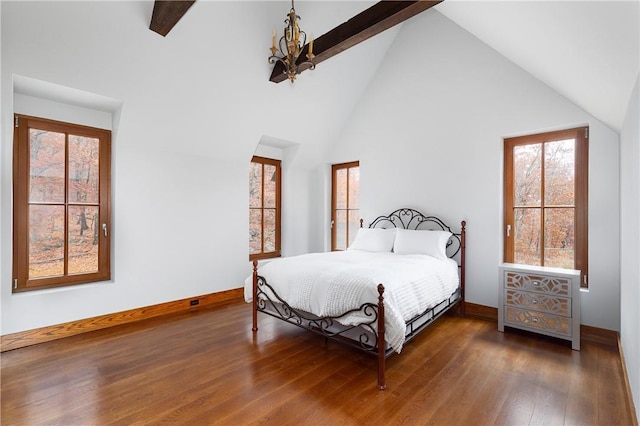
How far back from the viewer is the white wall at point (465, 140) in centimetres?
275

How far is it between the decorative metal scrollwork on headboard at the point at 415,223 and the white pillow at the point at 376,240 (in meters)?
0.30

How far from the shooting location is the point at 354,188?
484cm

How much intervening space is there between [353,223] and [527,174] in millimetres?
2386

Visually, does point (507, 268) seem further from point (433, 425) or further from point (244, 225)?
point (244, 225)

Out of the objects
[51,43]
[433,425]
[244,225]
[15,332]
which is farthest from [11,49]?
[433,425]

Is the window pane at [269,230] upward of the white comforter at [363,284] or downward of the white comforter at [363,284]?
upward

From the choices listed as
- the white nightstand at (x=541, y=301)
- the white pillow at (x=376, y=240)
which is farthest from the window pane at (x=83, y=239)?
the white nightstand at (x=541, y=301)

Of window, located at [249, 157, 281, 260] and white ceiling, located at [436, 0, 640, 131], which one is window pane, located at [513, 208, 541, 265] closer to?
white ceiling, located at [436, 0, 640, 131]

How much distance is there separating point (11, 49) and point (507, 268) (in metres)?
4.49

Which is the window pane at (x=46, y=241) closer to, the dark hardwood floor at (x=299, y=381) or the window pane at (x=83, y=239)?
the window pane at (x=83, y=239)

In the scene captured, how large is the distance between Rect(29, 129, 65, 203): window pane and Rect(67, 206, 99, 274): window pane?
0.21 m

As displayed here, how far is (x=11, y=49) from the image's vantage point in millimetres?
2260

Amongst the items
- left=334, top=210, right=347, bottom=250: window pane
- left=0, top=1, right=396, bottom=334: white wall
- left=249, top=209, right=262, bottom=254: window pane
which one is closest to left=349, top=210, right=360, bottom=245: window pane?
left=334, top=210, right=347, bottom=250: window pane

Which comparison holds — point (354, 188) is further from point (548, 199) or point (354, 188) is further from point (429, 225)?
point (548, 199)
